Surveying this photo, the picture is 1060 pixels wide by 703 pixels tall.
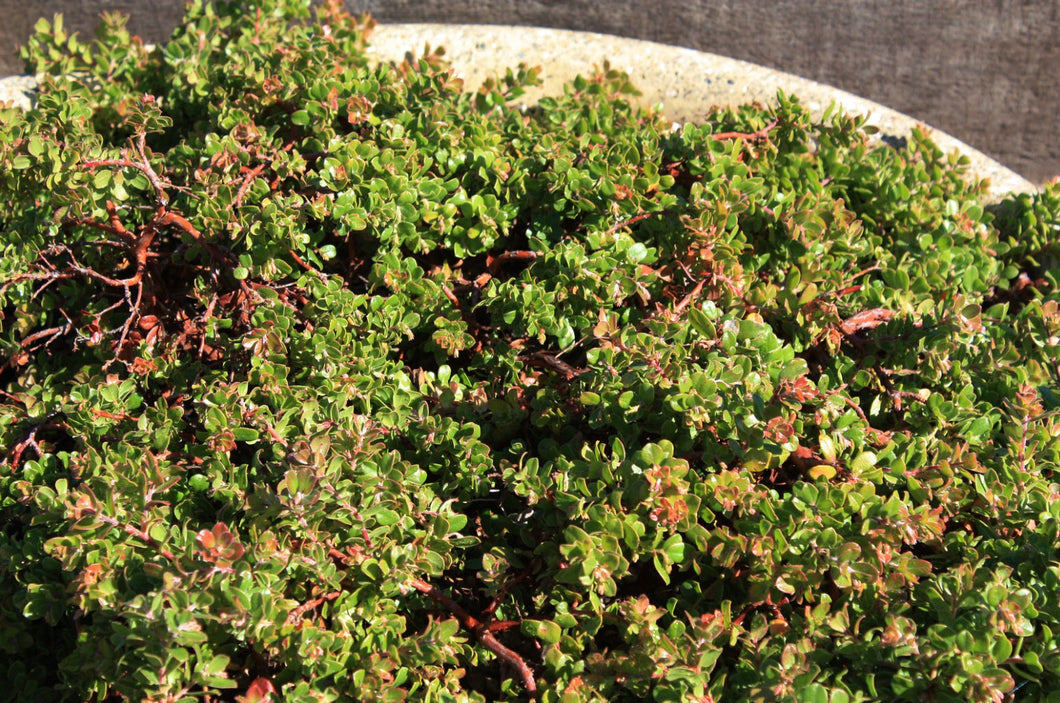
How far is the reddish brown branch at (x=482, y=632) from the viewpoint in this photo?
5.11ft

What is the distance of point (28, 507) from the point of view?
5.91 ft

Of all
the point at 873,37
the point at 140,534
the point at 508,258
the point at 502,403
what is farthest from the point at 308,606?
the point at 873,37

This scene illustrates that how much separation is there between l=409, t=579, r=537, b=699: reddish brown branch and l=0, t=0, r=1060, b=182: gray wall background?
3.20 meters

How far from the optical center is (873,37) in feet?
13.8

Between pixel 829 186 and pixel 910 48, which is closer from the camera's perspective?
pixel 829 186

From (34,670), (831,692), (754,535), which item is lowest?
(34,670)

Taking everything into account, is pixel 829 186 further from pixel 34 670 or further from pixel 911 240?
pixel 34 670

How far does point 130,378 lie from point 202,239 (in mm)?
327

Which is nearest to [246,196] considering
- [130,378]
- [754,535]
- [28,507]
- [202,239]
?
A: [202,239]

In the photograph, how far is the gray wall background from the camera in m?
4.11

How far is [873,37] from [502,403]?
3315 millimetres

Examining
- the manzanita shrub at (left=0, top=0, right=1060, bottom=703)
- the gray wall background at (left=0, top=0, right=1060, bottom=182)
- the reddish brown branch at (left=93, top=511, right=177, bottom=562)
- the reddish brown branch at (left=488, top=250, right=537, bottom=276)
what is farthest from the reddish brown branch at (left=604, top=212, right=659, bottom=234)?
the gray wall background at (left=0, top=0, right=1060, bottom=182)

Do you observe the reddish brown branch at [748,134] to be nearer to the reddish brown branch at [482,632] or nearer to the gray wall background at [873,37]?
the reddish brown branch at [482,632]

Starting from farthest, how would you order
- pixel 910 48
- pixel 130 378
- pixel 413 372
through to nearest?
pixel 910 48, pixel 413 372, pixel 130 378
